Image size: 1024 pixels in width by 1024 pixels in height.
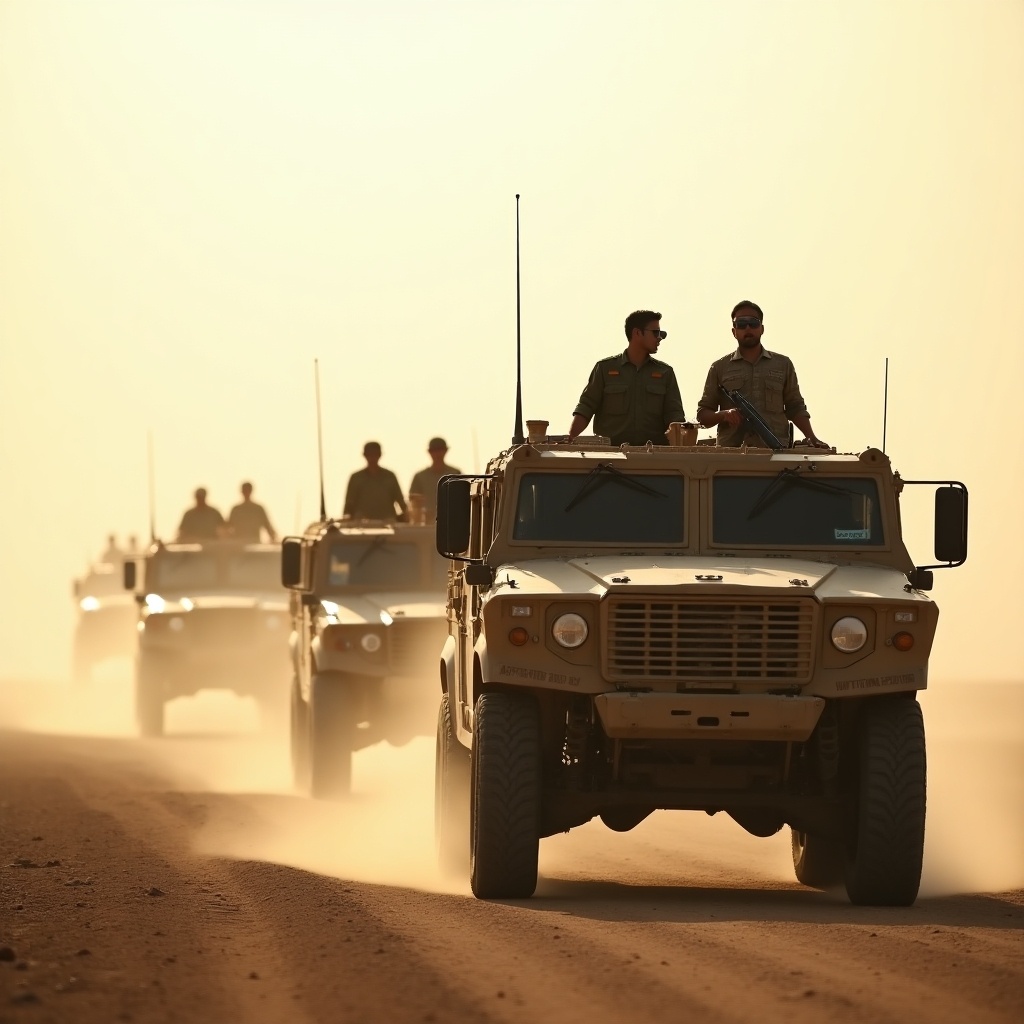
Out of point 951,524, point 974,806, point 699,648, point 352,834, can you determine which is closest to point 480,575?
point 699,648

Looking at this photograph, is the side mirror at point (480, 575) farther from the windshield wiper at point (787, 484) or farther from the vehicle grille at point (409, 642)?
the vehicle grille at point (409, 642)

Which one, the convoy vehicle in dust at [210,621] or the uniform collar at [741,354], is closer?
the uniform collar at [741,354]

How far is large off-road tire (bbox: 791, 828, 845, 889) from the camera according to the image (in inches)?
493

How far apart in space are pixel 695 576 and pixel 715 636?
329 mm

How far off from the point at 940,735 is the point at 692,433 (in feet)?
61.1

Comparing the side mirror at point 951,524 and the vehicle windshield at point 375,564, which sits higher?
the side mirror at point 951,524

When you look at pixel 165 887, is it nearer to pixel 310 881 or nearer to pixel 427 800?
pixel 310 881

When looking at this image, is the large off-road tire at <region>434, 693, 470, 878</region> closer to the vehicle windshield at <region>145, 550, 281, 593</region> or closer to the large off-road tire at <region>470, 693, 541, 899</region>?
the large off-road tire at <region>470, 693, 541, 899</region>

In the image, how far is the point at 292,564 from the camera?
19.1 meters

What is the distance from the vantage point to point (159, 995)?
26.5 feet

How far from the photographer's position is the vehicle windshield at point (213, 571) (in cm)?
2552

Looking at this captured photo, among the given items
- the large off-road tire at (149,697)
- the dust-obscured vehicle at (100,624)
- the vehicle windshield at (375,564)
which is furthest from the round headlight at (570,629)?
the dust-obscured vehicle at (100,624)

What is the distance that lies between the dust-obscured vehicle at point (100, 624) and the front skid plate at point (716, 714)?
2264 centimetres

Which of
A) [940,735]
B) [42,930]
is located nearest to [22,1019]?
[42,930]
